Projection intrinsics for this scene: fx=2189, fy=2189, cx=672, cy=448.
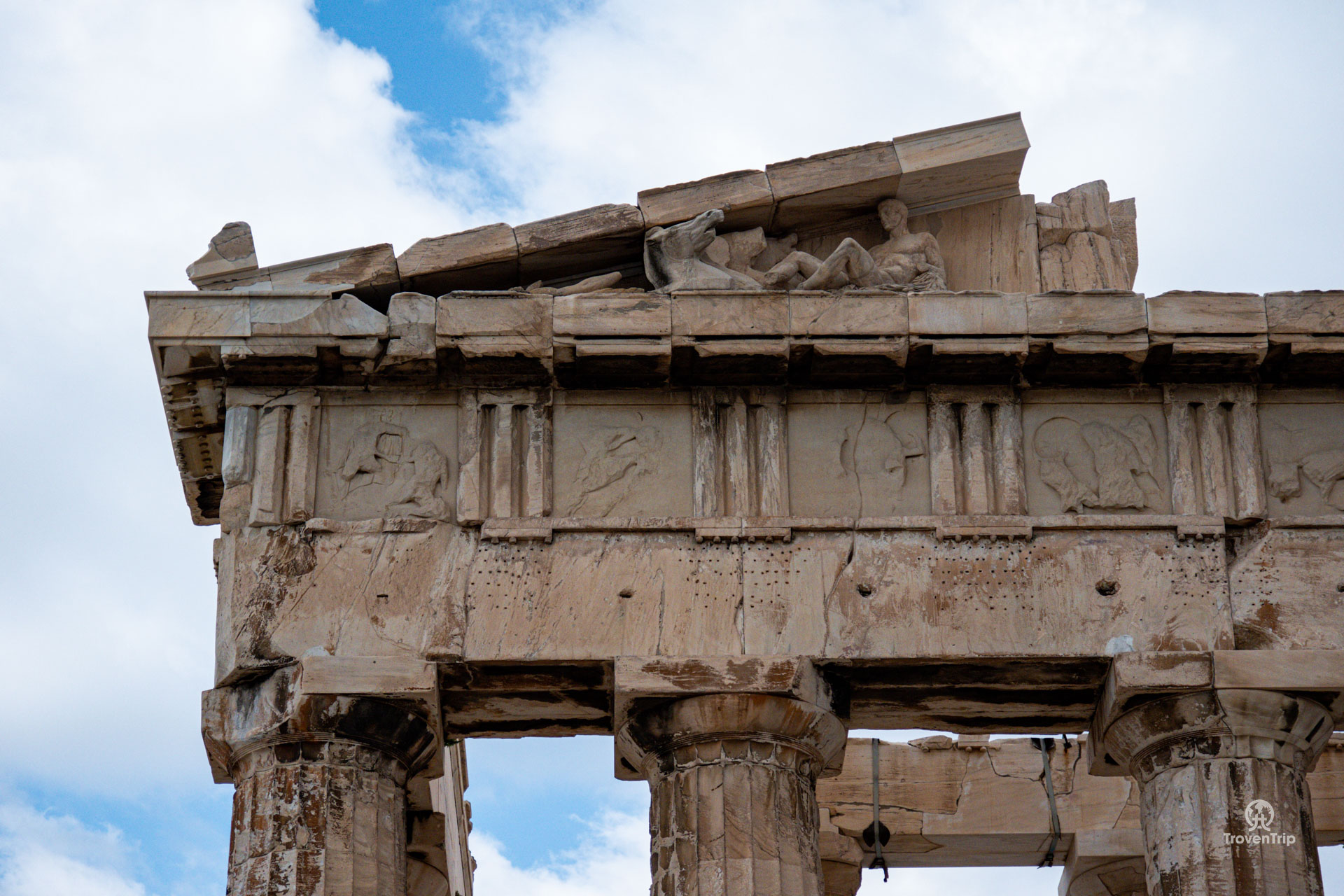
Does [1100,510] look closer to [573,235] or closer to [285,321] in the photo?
[573,235]

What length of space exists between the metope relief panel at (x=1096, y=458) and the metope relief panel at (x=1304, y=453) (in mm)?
724

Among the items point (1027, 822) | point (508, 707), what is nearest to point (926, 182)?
point (508, 707)

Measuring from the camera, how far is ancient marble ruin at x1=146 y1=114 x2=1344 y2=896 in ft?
45.3

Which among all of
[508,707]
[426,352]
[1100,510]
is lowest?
[508,707]

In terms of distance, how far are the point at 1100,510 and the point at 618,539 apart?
3209 millimetres

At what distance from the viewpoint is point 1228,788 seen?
1372cm

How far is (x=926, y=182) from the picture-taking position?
50.4ft

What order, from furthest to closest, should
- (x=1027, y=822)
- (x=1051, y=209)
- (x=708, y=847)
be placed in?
1. (x=1027, y=822)
2. (x=1051, y=209)
3. (x=708, y=847)

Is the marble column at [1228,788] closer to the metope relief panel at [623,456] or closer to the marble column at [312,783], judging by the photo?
the metope relief panel at [623,456]

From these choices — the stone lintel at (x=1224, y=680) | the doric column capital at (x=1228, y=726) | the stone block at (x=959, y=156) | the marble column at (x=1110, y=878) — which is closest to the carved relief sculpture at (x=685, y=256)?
the stone block at (x=959, y=156)

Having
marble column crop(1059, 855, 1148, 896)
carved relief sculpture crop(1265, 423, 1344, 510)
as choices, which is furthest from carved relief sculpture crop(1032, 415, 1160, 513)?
marble column crop(1059, 855, 1148, 896)

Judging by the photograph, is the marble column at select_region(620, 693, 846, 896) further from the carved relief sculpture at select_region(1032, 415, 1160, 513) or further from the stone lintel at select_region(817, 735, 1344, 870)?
the stone lintel at select_region(817, 735, 1344, 870)

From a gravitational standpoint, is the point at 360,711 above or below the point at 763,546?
below

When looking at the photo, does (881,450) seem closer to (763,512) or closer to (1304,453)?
(763,512)
